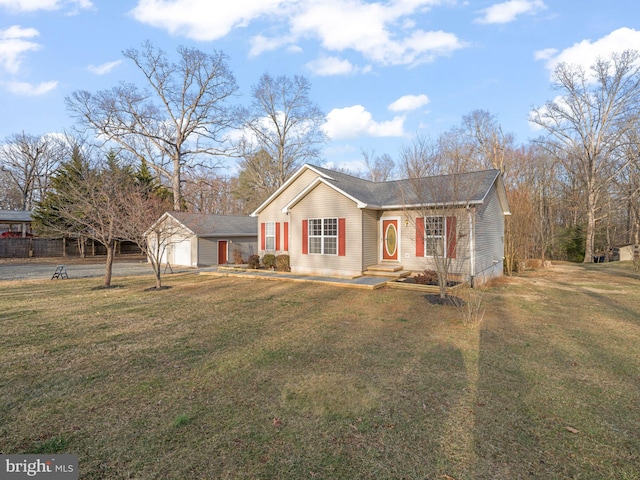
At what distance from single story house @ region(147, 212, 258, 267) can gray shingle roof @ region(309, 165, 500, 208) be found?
360 inches

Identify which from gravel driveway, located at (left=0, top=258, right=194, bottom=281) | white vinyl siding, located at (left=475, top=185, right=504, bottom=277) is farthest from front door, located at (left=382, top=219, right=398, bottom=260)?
gravel driveway, located at (left=0, top=258, right=194, bottom=281)

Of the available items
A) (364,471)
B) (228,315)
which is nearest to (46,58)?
(228,315)

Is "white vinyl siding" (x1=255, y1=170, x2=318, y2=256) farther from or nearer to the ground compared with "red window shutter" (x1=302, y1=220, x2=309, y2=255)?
farther from the ground

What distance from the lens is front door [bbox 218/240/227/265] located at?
854 inches

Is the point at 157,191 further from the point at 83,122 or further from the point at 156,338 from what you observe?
the point at 156,338

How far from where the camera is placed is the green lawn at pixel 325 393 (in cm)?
264

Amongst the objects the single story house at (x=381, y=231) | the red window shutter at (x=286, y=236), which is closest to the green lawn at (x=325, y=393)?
the single story house at (x=381, y=231)

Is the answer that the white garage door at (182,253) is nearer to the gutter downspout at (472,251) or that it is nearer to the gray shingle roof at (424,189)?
the gray shingle roof at (424,189)

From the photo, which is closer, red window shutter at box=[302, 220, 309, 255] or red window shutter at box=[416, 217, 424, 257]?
red window shutter at box=[416, 217, 424, 257]

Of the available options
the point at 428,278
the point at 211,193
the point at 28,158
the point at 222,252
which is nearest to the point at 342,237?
the point at 428,278

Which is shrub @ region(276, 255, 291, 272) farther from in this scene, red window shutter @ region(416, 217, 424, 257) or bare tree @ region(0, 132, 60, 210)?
bare tree @ region(0, 132, 60, 210)

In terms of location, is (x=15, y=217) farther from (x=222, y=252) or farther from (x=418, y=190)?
(x=418, y=190)

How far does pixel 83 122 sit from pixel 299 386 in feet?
97.4

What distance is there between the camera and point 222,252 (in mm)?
21844
